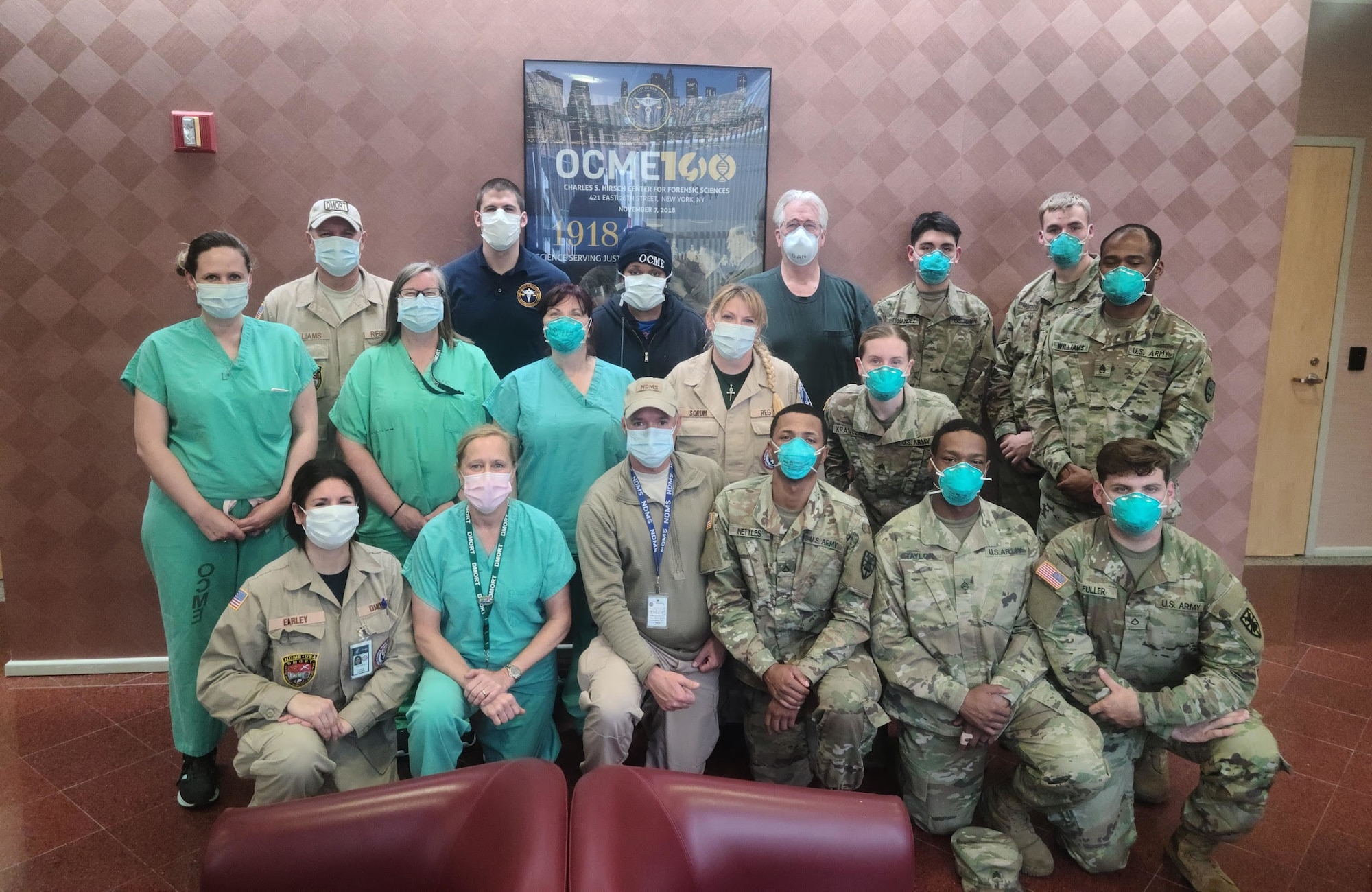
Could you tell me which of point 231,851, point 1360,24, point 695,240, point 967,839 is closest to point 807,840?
point 231,851

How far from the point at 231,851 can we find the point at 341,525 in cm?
124

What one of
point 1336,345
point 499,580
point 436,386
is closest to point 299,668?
point 499,580

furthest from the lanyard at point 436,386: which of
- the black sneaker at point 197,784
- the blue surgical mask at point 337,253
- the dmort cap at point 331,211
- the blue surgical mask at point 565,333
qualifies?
the black sneaker at point 197,784

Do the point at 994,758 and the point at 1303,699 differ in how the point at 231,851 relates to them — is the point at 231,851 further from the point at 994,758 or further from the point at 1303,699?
the point at 1303,699

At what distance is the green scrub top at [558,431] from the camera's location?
331 cm

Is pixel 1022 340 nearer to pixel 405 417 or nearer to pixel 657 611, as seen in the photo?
pixel 657 611

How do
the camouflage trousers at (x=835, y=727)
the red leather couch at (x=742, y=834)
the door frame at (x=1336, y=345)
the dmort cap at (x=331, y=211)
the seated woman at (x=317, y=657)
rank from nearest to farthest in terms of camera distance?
the red leather couch at (x=742, y=834), the seated woman at (x=317, y=657), the camouflage trousers at (x=835, y=727), the dmort cap at (x=331, y=211), the door frame at (x=1336, y=345)

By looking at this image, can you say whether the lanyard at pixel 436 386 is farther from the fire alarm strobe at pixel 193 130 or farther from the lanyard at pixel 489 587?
the fire alarm strobe at pixel 193 130

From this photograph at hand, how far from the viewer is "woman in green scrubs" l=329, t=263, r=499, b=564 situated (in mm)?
3285

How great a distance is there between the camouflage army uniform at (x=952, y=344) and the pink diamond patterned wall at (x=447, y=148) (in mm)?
346

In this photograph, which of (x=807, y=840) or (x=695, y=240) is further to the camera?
(x=695, y=240)

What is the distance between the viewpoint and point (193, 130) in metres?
3.90

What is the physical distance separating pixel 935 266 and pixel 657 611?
1.98m

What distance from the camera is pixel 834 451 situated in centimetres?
361
